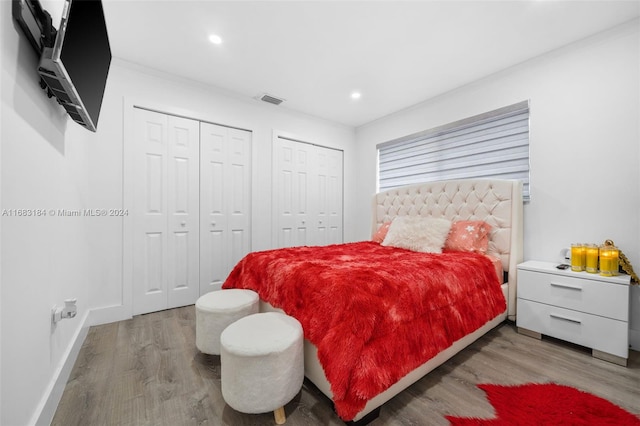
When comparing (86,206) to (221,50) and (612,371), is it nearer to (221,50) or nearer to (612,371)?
(221,50)

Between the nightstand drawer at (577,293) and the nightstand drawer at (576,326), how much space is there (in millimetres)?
47

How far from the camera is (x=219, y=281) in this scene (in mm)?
3307

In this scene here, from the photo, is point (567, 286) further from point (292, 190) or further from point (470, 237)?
point (292, 190)

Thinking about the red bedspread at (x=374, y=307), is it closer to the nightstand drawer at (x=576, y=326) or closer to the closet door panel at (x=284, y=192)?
the nightstand drawer at (x=576, y=326)

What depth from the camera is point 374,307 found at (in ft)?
4.53

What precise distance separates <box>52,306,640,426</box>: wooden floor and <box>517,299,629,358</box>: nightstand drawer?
0.10 meters

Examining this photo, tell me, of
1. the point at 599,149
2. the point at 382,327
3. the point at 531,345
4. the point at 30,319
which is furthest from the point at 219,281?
the point at 599,149

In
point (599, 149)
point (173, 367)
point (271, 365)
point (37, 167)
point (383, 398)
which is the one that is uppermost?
point (599, 149)

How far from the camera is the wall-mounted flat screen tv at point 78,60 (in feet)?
3.80

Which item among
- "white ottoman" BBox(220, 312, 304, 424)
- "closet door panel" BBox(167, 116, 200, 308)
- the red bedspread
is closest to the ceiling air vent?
"closet door panel" BBox(167, 116, 200, 308)

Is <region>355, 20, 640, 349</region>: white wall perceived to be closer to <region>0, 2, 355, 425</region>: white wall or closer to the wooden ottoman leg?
the wooden ottoman leg

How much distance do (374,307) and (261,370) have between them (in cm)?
63

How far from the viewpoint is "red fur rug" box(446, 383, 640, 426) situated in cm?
131

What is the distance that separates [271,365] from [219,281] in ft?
7.49
